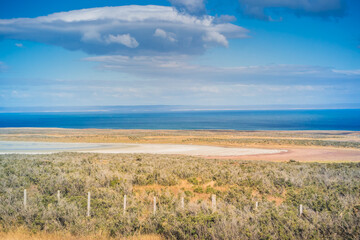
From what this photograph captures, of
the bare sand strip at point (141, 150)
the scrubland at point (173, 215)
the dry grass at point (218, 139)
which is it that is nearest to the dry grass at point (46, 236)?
the scrubland at point (173, 215)

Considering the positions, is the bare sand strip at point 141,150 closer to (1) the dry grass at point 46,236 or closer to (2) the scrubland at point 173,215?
(2) the scrubland at point 173,215

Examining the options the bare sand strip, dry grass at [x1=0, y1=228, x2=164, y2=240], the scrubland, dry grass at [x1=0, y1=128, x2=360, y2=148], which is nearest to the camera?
the scrubland

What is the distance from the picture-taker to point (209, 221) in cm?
948

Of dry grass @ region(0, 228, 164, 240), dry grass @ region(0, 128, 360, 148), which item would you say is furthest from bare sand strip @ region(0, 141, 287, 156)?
dry grass @ region(0, 228, 164, 240)

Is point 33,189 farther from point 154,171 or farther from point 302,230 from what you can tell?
point 302,230

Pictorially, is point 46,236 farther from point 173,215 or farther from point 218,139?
point 218,139

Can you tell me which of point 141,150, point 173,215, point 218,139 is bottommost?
point 141,150

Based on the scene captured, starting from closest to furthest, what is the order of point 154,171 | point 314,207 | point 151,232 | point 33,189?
point 151,232, point 314,207, point 33,189, point 154,171

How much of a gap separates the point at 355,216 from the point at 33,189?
1395 centimetres

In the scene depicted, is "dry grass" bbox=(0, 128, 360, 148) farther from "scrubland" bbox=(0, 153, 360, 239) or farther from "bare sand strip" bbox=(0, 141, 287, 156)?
"scrubland" bbox=(0, 153, 360, 239)

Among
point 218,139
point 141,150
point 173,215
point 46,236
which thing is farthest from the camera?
point 218,139

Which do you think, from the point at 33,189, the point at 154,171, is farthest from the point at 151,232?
the point at 154,171

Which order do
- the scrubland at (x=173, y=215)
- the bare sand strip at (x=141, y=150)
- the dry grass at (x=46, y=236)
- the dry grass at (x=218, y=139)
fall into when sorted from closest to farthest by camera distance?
the scrubland at (x=173, y=215) < the dry grass at (x=46, y=236) < the bare sand strip at (x=141, y=150) < the dry grass at (x=218, y=139)

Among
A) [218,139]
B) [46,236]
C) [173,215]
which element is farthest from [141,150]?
[46,236]
